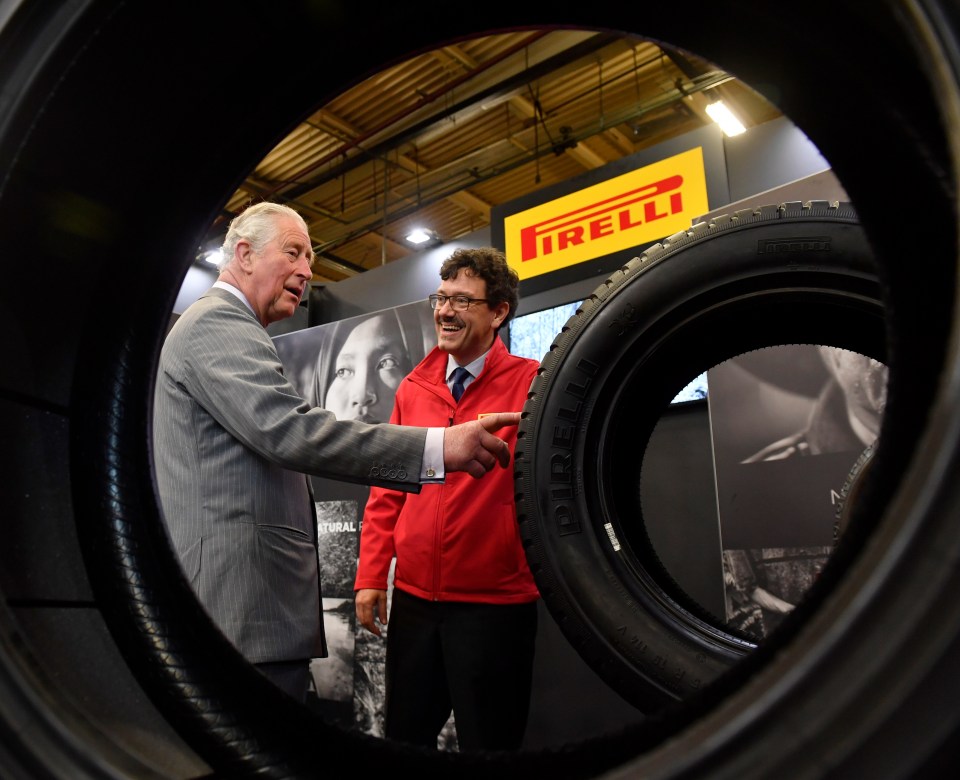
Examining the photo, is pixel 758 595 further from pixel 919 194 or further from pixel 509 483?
pixel 919 194

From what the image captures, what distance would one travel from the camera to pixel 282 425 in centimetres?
131

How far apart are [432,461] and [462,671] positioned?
0.74 metres

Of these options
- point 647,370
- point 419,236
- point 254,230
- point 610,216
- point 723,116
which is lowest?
point 647,370

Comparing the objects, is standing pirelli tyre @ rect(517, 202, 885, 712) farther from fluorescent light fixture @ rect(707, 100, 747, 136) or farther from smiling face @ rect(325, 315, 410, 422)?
fluorescent light fixture @ rect(707, 100, 747, 136)

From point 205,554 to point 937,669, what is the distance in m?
1.27

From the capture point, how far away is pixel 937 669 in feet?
0.81

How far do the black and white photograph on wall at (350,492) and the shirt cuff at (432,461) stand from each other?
2.37 m

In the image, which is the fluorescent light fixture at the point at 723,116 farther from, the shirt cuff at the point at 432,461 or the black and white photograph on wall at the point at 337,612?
the shirt cuff at the point at 432,461

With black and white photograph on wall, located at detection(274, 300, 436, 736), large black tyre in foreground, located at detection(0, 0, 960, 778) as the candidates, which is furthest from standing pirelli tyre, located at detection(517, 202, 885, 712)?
black and white photograph on wall, located at detection(274, 300, 436, 736)

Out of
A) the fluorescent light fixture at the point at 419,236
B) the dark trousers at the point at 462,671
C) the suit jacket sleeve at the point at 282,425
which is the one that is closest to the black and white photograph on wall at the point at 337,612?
the dark trousers at the point at 462,671

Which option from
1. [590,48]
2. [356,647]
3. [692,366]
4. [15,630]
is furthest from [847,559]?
[590,48]

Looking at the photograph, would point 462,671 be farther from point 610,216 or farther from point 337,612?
point 610,216

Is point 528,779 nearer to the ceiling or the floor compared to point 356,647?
nearer to the ceiling

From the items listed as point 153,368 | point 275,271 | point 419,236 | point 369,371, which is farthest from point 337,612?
point 419,236
